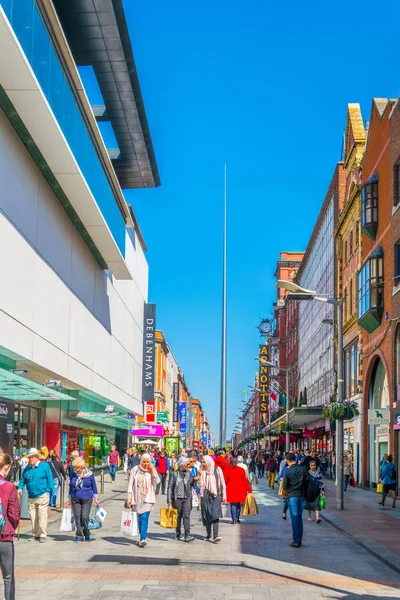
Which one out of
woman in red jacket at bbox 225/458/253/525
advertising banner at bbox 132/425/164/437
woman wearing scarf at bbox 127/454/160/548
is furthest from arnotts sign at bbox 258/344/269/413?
woman wearing scarf at bbox 127/454/160/548

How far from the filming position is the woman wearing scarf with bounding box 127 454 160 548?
1499cm

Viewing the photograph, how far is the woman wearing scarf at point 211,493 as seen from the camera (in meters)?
16.1

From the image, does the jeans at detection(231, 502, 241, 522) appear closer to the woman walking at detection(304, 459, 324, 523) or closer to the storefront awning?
the woman walking at detection(304, 459, 324, 523)

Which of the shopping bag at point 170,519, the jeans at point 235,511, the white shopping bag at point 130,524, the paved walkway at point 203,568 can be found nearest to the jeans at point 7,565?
the paved walkway at point 203,568

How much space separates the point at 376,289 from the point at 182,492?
19687 mm

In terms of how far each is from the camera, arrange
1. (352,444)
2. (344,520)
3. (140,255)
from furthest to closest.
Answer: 1. (140,255)
2. (352,444)
3. (344,520)

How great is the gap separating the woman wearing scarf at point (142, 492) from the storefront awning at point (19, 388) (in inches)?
236

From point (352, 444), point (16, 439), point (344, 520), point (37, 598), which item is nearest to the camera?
point (37, 598)

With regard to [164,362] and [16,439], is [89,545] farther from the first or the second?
[164,362]

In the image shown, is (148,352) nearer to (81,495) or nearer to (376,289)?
(376,289)

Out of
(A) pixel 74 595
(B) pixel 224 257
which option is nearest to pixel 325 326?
(B) pixel 224 257

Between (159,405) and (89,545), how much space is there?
71.8 m

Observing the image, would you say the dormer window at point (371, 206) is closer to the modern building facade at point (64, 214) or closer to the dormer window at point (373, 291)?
the dormer window at point (373, 291)

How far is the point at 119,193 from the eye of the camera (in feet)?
135
